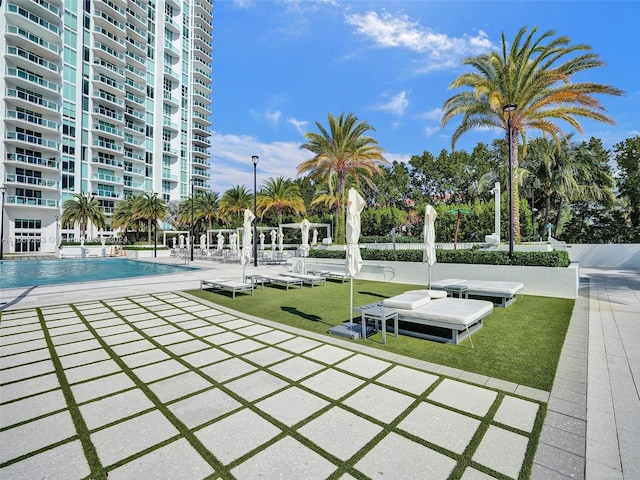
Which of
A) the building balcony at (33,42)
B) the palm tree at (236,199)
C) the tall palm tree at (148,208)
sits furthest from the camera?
the tall palm tree at (148,208)

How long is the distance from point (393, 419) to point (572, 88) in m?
15.4

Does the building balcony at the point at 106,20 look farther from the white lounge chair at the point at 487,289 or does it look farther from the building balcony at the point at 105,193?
the white lounge chair at the point at 487,289

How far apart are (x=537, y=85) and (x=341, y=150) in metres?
10.2

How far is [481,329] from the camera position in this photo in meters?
6.01

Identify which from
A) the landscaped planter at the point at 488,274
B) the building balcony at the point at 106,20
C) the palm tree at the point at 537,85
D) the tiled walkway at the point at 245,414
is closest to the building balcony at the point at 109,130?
the building balcony at the point at 106,20

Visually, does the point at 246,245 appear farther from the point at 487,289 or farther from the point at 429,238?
the point at 487,289

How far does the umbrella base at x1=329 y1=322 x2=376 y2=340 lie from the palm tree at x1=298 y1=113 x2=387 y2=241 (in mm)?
13449

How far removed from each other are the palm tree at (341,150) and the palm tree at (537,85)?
270 inches

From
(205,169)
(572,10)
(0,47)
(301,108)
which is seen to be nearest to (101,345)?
(572,10)

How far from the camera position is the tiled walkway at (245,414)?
2.40 m

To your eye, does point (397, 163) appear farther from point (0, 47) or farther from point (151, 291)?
point (0, 47)

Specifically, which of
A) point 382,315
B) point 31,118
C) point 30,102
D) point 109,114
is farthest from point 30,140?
point 382,315

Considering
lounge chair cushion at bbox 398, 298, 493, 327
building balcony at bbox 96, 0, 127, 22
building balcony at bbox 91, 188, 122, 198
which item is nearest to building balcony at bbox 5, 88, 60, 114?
building balcony at bbox 91, 188, 122, 198

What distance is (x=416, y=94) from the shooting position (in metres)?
23.8
